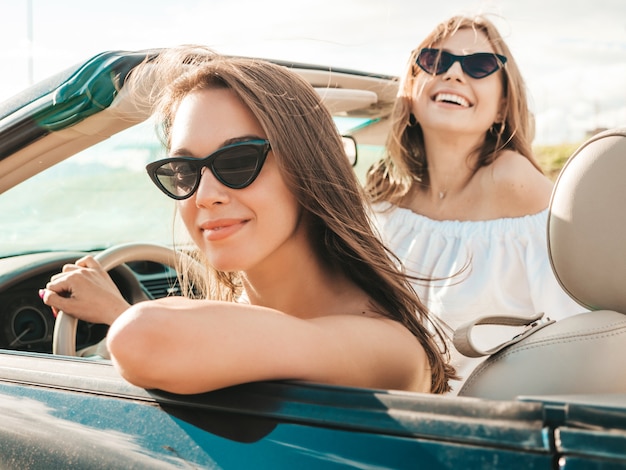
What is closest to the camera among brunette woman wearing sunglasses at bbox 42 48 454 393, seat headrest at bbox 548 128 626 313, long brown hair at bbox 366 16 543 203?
seat headrest at bbox 548 128 626 313

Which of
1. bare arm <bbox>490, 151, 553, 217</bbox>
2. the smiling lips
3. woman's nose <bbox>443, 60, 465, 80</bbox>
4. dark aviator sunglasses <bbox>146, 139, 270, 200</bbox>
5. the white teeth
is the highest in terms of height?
woman's nose <bbox>443, 60, 465, 80</bbox>

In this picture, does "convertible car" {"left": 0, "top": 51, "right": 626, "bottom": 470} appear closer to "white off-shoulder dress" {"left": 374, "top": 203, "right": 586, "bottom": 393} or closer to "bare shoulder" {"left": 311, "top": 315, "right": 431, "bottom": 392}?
"bare shoulder" {"left": 311, "top": 315, "right": 431, "bottom": 392}

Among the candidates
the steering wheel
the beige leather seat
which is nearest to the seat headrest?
the beige leather seat

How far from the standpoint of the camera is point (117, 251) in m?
2.31

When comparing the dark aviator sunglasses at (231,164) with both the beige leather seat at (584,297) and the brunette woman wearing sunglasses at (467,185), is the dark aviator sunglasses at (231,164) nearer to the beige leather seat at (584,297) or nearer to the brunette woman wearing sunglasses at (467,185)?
the beige leather seat at (584,297)

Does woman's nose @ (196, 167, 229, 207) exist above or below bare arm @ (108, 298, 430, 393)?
above

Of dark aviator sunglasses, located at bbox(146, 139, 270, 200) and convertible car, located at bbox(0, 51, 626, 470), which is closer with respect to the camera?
convertible car, located at bbox(0, 51, 626, 470)

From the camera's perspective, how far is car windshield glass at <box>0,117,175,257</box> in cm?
202

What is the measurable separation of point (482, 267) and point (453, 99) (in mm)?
634

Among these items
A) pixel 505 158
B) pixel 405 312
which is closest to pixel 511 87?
pixel 505 158

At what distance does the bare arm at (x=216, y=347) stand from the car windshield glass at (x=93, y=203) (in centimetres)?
84

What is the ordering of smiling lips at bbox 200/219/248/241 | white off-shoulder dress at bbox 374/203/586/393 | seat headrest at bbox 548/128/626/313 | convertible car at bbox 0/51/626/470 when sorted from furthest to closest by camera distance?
white off-shoulder dress at bbox 374/203/586/393 < smiling lips at bbox 200/219/248/241 < seat headrest at bbox 548/128/626/313 < convertible car at bbox 0/51/626/470

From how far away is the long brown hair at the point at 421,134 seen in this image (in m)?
2.98

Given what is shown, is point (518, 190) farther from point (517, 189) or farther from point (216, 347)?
point (216, 347)
